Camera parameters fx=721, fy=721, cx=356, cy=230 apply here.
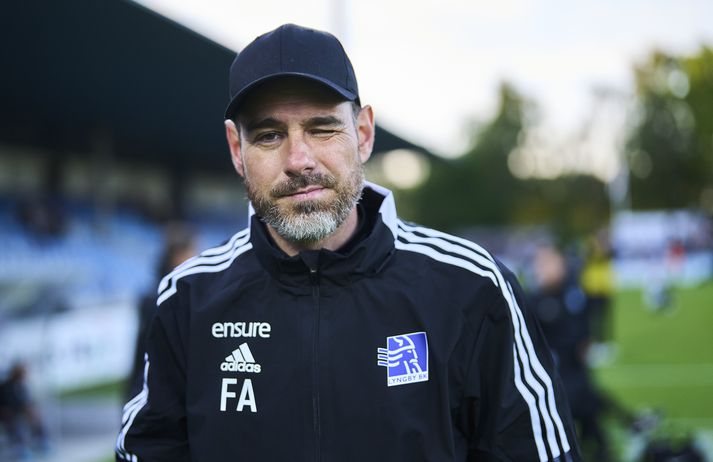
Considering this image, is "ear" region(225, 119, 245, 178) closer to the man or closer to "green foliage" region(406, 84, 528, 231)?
the man

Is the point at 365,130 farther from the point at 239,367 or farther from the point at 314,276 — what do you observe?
the point at 239,367

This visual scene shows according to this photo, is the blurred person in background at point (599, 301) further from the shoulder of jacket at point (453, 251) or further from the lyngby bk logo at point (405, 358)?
the lyngby bk logo at point (405, 358)


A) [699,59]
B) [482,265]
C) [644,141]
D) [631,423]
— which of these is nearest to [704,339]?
[631,423]

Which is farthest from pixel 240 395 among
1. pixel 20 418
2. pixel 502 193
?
pixel 502 193

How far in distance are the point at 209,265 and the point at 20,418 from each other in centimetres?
535

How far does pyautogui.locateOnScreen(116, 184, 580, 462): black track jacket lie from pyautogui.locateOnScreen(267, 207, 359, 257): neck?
0.04 m

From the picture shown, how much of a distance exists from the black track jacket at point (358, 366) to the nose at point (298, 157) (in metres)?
0.21

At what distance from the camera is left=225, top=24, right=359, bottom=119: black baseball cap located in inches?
68.6

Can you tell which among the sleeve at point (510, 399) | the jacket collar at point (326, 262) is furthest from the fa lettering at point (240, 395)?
the sleeve at point (510, 399)

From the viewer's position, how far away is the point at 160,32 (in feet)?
21.2

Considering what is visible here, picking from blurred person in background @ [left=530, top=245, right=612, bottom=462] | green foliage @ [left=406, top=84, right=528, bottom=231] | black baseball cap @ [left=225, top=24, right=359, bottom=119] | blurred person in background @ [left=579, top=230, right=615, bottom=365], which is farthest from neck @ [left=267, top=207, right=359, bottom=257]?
green foliage @ [left=406, top=84, right=528, bottom=231]

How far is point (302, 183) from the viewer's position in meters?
1.77

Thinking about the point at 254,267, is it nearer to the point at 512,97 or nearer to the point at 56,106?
the point at 56,106

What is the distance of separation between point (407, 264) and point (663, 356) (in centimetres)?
1136
